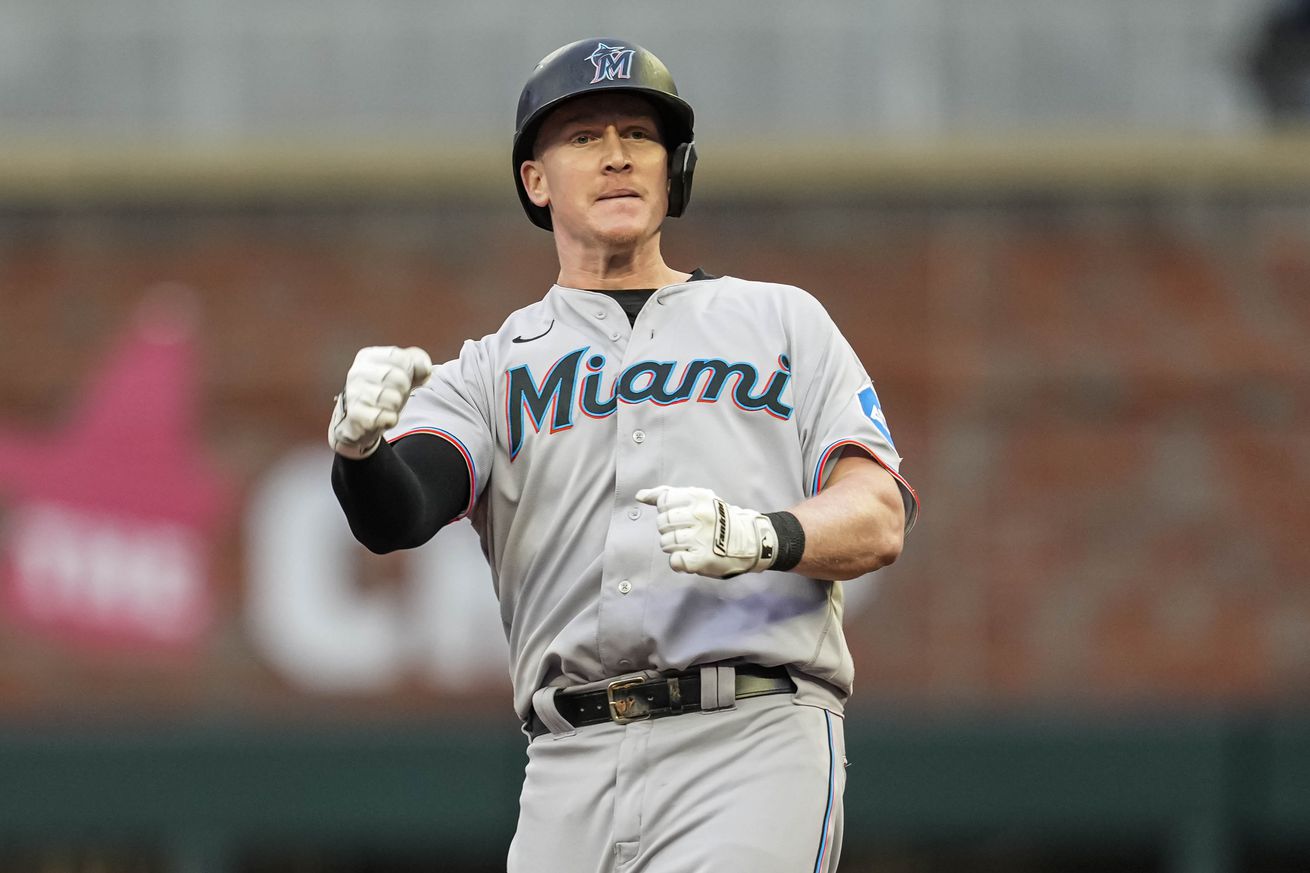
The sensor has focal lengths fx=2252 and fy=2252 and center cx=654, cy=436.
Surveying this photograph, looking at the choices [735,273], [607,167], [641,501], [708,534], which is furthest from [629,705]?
[735,273]

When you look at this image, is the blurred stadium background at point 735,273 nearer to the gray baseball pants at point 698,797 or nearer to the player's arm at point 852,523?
the gray baseball pants at point 698,797

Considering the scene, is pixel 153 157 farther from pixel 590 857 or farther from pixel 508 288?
pixel 590 857

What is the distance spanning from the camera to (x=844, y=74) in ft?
37.0

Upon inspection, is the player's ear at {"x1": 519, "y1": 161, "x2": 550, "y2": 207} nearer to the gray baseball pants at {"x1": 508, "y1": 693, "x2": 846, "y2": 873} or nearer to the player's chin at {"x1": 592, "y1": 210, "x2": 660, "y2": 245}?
the player's chin at {"x1": 592, "y1": 210, "x2": 660, "y2": 245}

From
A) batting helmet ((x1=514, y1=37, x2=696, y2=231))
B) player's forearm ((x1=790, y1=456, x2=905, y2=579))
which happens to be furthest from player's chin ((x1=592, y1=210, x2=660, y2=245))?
player's forearm ((x1=790, y1=456, x2=905, y2=579))

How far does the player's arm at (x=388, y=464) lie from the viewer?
346 centimetres

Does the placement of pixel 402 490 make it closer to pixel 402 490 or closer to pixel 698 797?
pixel 402 490

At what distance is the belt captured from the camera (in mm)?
3771

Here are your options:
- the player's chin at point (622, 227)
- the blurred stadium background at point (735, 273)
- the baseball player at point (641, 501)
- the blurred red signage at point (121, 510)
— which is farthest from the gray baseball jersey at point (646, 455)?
the blurred red signage at point (121, 510)

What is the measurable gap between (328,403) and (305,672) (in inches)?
52.9

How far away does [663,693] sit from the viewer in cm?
377

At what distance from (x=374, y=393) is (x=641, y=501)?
0.47m

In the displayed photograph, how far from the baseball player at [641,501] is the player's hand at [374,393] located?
1cm

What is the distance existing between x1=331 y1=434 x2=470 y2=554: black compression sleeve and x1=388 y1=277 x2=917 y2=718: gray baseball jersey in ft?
0.13
